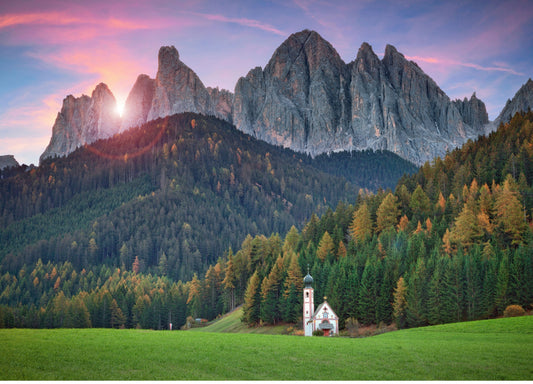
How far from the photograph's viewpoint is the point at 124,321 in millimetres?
112875

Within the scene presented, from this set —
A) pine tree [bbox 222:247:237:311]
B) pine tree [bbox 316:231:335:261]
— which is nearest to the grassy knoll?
pine tree [bbox 222:247:237:311]

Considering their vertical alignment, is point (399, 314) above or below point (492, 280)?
below

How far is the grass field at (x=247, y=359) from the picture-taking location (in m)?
26.9

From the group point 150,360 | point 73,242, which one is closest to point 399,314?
point 150,360

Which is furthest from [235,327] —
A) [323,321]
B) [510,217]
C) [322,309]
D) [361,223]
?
[510,217]

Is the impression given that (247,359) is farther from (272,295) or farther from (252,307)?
(252,307)

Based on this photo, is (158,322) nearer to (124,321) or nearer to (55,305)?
(124,321)

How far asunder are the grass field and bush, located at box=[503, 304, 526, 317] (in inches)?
689

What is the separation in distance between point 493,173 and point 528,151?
7.70 meters

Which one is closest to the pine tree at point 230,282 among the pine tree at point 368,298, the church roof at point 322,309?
the pine tree at point 368,298

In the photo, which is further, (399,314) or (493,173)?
(493,173)

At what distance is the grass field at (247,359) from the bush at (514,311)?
1751cm

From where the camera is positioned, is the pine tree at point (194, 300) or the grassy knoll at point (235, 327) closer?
the grassy knoll at point (235, 327)

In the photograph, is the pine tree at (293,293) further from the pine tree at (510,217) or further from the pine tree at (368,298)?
the pine tree at (510,217)
